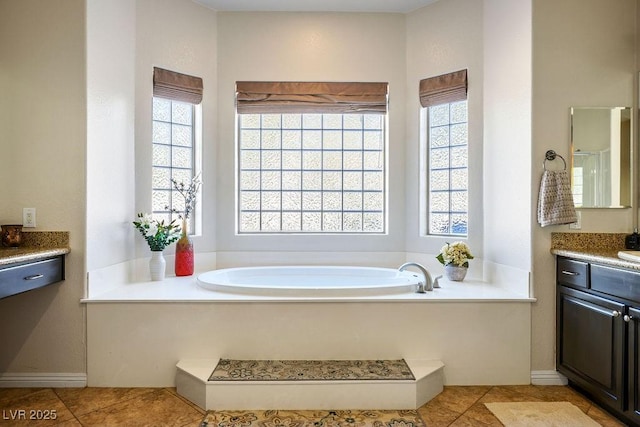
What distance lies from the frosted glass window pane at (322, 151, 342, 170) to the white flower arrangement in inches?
48.9

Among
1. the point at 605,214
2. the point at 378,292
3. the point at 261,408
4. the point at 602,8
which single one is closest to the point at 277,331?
the point at 261,408

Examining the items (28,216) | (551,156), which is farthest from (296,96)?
(28,216)

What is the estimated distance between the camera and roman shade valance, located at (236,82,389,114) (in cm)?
356

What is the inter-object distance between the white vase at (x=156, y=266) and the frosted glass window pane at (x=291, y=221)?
Answer: 113 centimetres

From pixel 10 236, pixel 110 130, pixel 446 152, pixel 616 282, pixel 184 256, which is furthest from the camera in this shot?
pixel 446 152

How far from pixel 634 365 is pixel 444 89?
233 centimetres

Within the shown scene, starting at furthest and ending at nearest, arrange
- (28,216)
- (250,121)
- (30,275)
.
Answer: (250,121) → (28,216) → (30,275)

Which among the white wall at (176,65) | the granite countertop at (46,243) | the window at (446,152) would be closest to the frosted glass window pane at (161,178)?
the white wall at (176,65)

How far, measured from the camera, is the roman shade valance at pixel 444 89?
3270 mm

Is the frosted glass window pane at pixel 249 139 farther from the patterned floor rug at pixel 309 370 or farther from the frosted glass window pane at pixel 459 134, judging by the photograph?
the patterned floor rug at pixel 309 370

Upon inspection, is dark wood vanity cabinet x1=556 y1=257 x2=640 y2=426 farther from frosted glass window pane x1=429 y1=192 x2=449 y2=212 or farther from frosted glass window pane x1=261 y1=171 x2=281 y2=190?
frosted glass window pane x1=261 y1=171 x2=281 y2=190

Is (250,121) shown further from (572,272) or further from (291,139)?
(572,272)

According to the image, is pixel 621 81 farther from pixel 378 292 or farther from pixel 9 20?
pixel 9 20

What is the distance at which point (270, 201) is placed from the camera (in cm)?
372
